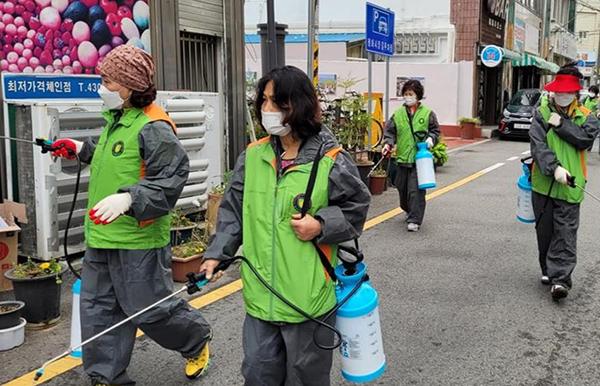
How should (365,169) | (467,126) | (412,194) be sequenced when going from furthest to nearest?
(467,126), (365,169), (412,194)

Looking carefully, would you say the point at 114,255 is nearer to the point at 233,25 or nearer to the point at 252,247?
the point at 252,247

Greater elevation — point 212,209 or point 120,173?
point 120,173

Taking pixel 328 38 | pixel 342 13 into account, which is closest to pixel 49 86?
pixel 328 38

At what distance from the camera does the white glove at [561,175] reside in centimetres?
474

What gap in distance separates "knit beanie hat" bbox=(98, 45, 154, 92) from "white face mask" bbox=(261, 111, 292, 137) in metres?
0.86

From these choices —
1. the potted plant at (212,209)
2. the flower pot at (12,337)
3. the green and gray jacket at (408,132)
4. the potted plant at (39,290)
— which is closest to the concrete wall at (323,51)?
the green and gray jacket at (408,132)

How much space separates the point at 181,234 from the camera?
5.97 metres

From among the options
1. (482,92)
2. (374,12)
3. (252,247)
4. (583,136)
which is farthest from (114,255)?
(482,92)

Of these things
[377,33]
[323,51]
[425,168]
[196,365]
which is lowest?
[196,365]

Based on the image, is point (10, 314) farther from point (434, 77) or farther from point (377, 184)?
point (434, 77)

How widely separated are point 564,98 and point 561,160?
470 millimetres

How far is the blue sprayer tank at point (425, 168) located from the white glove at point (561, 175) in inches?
102

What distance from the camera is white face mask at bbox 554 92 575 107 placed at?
16.2 ft

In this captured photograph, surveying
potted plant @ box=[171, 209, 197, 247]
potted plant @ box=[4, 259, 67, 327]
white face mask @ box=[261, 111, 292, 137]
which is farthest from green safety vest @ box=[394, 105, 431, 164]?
white face mask @ box=[261, 111, 292, 137]
